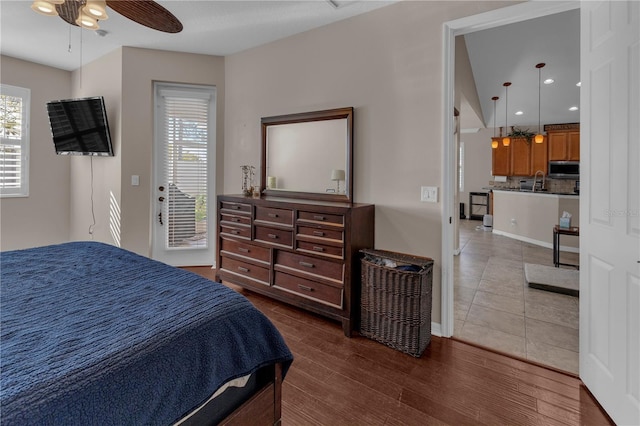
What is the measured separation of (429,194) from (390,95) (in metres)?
0.92

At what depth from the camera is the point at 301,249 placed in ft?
8.93

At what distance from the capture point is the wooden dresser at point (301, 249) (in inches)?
98.2

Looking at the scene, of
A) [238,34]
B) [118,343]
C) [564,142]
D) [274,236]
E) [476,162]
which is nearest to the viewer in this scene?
[118,343]

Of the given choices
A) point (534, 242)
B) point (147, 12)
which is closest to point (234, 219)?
point (147, 12)

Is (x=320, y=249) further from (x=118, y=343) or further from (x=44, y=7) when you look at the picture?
(x=44, y=7)

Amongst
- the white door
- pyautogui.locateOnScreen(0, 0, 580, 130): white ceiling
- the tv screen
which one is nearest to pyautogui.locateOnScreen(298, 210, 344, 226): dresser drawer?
the white door

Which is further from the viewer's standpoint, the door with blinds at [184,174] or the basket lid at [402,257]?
the door with blinds at [184,174]

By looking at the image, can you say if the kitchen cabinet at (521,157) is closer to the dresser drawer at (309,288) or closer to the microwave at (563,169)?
the microwave at (563,169)

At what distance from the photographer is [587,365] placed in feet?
5.98

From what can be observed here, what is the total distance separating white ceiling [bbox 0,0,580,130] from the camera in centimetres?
279

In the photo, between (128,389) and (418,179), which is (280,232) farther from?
(128,389)

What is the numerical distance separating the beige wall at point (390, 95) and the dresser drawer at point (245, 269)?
1127mm

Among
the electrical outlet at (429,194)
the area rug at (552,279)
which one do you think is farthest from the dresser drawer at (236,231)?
the area rug at (552,279)

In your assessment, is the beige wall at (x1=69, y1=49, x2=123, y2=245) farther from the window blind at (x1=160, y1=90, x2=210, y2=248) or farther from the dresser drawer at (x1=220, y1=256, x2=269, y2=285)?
the dresser drawer at (x1=220, y1=256, x2=269, y2=285)
